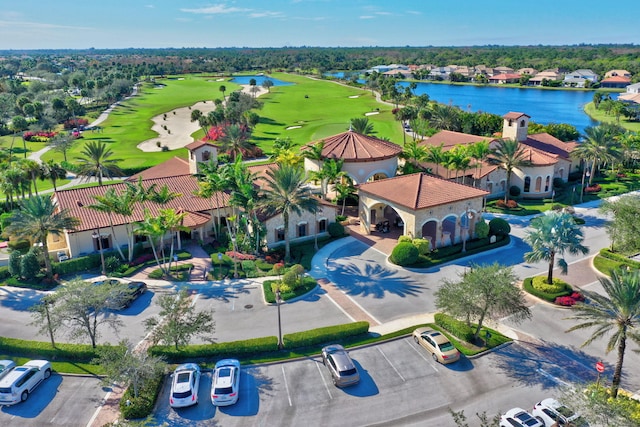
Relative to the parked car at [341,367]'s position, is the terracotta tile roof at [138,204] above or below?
above

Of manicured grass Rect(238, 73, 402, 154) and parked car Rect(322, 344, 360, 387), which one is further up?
manicured grass Rect(238, 73, 402, 154)

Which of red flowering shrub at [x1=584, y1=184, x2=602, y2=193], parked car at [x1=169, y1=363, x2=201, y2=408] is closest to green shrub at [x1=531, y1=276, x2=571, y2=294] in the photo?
parked car at [x1=169, y1=363, x2=201, y2=408]

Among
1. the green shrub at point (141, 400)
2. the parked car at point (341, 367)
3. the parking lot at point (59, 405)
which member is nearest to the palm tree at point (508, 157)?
the parked car at point (341, 367)

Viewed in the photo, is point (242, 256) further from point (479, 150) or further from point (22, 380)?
point (479, 150)

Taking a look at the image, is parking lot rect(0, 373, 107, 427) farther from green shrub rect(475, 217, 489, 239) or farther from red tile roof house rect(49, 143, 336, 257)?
green shrub rect(475, 217, 489, 239)

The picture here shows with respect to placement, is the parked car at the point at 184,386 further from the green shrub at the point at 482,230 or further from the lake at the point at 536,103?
the lake at the point at 536,103

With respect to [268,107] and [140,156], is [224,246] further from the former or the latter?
[268,107]
